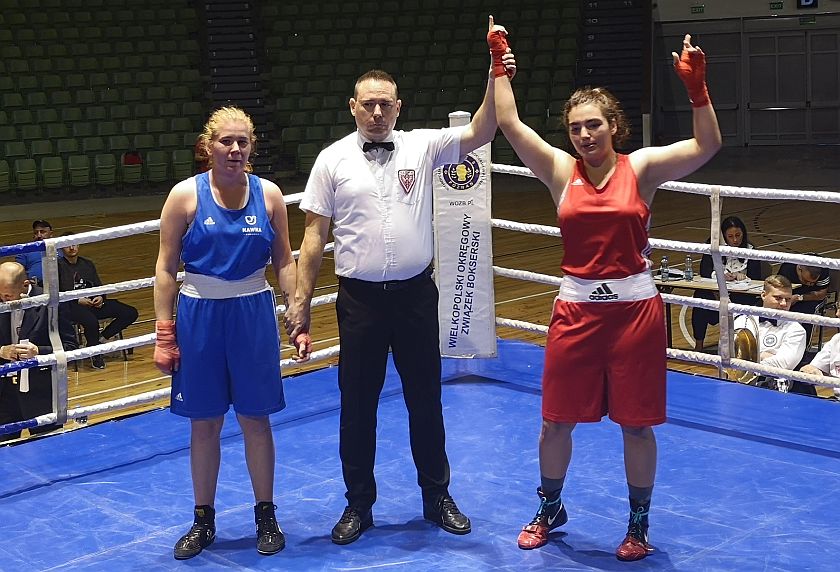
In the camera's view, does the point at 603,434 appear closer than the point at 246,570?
No

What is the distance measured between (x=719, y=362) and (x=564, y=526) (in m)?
1.69

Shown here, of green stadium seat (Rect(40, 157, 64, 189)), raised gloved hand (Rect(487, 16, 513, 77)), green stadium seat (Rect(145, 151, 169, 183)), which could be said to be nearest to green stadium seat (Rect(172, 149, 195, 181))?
green stadium seat (Rect(145, 151, 169, 183))

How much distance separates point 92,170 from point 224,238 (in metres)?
12.2

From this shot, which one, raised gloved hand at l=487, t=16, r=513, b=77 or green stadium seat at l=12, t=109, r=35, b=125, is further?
green stadium seat at l=12, t=109, r=35, b=125

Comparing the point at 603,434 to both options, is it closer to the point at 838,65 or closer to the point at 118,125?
the point at 118,125

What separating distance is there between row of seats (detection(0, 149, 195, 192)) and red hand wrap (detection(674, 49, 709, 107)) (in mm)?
12563

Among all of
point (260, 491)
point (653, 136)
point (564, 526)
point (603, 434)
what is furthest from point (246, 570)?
point (653, 136)

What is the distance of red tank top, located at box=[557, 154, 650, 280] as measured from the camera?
10.9 feet

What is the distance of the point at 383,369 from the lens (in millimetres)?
3834

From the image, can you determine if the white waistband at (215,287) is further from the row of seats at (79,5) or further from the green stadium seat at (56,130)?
the row of seats at (79,5)

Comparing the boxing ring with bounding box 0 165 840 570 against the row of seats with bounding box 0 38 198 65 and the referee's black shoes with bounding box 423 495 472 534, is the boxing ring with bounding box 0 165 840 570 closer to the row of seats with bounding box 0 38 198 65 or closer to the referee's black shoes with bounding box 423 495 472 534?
the referee's black shoes with bounding box 423 495 472 534

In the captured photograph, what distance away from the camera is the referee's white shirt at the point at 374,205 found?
143 inches

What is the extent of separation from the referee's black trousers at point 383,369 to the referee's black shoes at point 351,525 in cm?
3

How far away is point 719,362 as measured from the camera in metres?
5.16
